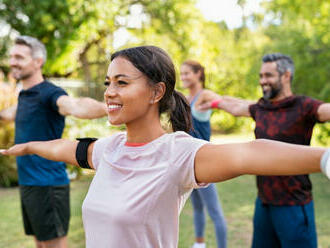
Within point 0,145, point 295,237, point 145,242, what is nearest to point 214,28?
point 0,145

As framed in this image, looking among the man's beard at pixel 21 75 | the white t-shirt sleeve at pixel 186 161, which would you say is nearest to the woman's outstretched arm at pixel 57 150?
the white t-shirt sleeve at pixel 186 161

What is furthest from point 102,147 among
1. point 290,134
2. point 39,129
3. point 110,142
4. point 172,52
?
point 172,52

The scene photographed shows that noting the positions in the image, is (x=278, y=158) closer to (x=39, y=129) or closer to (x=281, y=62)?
(x=281, y=62)

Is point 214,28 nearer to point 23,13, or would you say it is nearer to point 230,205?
point 23,13

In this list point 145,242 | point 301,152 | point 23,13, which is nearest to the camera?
point 301,152

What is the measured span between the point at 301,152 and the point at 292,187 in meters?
2.06

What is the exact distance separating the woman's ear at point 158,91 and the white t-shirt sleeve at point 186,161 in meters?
0.26

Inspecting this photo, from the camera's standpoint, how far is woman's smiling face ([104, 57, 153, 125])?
1.81m

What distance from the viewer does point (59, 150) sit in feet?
7.66

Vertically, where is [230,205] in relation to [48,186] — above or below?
below

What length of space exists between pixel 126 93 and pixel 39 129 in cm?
209

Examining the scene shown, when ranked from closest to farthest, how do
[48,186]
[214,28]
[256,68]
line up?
1. [48,186]
2. [256,68]
3. [214,28]

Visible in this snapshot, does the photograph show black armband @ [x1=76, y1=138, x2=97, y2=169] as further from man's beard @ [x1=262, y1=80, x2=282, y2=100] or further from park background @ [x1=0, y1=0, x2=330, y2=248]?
park background @ [x1=0, y1=0, x2=330, y2=248]

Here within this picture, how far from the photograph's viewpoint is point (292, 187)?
10.9 feet
